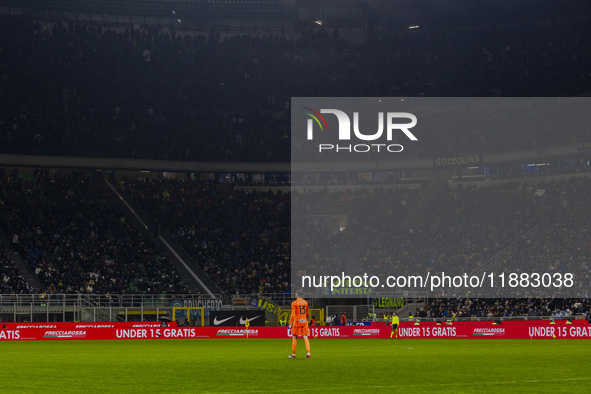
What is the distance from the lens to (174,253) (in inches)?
2308

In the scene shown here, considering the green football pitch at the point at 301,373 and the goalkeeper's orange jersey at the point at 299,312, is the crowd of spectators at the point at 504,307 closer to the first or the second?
the green football pitch at the point at 301,373

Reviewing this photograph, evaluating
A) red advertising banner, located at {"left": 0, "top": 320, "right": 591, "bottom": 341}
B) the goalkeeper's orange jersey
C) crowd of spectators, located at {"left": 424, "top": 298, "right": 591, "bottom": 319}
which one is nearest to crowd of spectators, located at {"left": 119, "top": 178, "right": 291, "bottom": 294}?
crowd of spectators, located at {"left": 424, "top": 298, "right": 591, "bottom": 319}

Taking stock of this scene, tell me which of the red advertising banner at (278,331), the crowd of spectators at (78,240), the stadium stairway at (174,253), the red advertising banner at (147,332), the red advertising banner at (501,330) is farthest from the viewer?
the stadium stairway at (174,253)

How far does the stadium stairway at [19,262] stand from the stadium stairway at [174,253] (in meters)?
9.78

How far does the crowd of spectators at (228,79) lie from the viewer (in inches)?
2413

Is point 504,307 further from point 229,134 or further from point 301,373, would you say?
point 301,373

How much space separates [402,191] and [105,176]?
23.2m

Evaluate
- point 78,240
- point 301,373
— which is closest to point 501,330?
point 301,373

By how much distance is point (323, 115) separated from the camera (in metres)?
55.3

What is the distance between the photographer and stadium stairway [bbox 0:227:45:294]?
163ft

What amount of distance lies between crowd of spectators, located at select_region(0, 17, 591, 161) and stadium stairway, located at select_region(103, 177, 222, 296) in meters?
3.70

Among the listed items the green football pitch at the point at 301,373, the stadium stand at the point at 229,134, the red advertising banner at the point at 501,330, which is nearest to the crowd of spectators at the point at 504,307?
the stadium stand at the point at 229,134

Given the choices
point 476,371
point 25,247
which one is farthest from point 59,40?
point 476,371

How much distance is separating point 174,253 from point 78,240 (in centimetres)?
700
